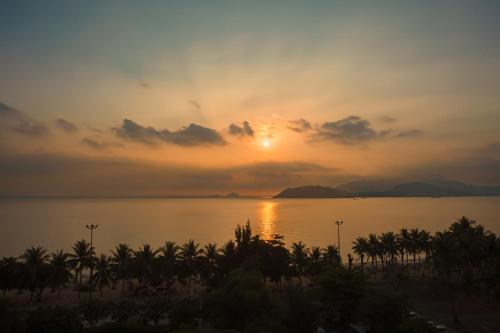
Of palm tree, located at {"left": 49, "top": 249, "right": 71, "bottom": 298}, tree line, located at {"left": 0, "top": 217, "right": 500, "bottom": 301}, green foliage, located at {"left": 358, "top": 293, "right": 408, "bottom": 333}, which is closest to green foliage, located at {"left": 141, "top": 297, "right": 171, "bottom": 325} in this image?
tree line, located at {"left": 0, "top": 217, "right": 500, "bottom": 301}

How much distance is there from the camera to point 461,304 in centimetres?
4853

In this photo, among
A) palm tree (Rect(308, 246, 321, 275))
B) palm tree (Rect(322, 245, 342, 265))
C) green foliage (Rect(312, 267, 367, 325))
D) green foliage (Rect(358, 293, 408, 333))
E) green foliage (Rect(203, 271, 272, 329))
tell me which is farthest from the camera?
palm tree (Rect(322, 245, 342, 265))

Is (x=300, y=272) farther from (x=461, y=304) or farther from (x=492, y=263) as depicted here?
(x=492, y=263)

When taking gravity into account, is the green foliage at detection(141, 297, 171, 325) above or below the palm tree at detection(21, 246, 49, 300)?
below

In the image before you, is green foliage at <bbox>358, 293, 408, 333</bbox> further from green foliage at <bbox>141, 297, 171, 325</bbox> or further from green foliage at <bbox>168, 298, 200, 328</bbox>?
green foliage at <bbox>141, 297, 171, 325</bbox>

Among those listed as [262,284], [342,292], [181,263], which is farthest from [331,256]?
[262,284]

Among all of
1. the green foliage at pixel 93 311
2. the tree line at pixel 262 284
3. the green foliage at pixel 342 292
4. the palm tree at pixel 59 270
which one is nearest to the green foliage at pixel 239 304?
the tree line at pixel 262 284

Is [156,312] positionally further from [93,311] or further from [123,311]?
[93,311]

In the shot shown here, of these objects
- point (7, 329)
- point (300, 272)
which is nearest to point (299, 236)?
point (300, 272)

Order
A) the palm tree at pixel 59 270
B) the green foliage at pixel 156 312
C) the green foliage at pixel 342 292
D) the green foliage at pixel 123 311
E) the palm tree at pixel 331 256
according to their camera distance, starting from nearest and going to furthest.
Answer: the green foliage at pixel 342 292
the green foliage at pixel 156 312
the green foliage at pixel 123 311
the palm tree at pixel 59 270
the palm tree at pixel 331 256

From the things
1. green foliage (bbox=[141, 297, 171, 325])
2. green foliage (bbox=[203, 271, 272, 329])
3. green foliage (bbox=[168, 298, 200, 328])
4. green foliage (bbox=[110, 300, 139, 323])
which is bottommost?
green foliage (bbox=[110, 300, 139, 323])

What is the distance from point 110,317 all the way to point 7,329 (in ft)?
69.9

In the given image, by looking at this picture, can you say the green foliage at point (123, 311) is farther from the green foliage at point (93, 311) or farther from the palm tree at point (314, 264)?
the palm tree at point (314, 264)

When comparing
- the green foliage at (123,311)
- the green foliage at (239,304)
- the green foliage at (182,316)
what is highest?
the green foliage at (239,304)
